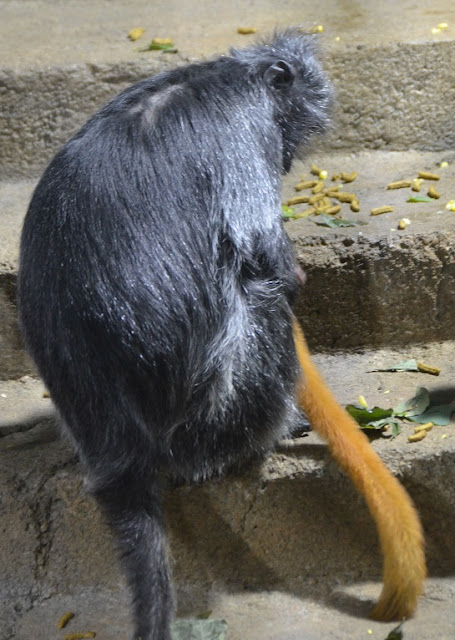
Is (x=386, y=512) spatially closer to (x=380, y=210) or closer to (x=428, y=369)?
(x=428, y=369)

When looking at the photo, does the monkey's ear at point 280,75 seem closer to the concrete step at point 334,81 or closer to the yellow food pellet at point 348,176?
the yellow food pellet at point 348,176

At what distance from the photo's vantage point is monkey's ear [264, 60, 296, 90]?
91.3 inches

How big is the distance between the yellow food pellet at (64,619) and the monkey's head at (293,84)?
1.29 m

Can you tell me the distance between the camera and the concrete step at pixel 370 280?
2619 mm

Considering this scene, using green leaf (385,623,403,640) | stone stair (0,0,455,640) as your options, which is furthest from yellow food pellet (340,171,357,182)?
green leaf (385,623,403,640)

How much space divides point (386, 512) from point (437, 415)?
Result: 0.36m

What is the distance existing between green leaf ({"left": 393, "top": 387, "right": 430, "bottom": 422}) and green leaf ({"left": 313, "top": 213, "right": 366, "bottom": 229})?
1.90 feet

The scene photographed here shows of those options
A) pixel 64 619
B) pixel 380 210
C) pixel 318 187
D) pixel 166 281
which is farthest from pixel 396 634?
pixel 318 187

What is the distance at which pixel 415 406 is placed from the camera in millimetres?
2379

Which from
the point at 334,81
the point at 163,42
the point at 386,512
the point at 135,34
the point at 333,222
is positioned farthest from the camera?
the point at 135,34

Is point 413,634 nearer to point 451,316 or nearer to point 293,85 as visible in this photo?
point 451,316

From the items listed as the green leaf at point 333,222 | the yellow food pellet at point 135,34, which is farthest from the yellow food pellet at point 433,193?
the yellow food pellet at point 135,34

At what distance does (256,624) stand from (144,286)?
866 millimetres

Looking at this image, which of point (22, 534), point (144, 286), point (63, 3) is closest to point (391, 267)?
point (144, 286)
